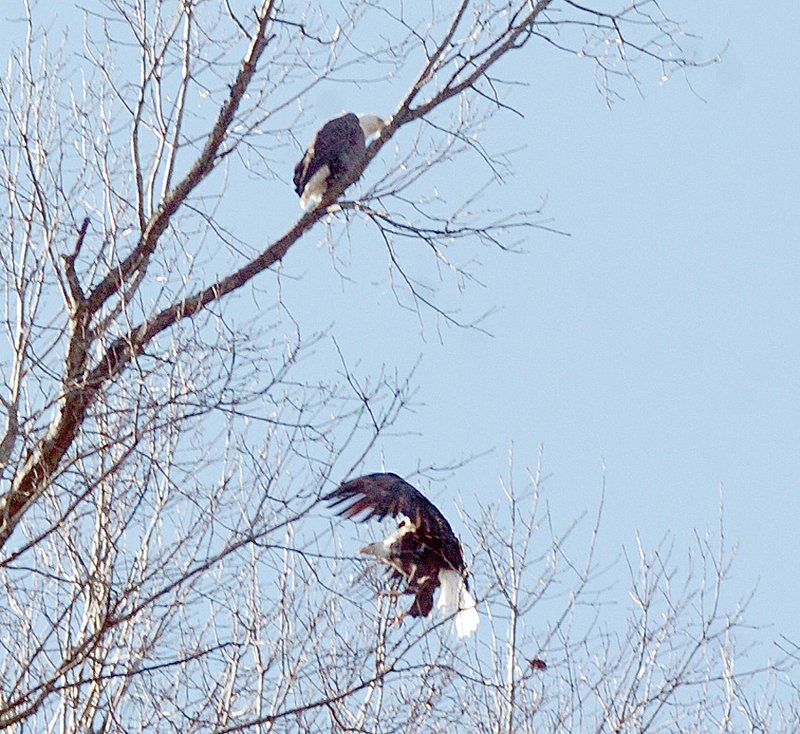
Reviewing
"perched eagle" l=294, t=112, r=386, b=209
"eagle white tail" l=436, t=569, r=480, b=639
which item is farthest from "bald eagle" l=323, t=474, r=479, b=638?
"perched eagle" l=294, t=112, r=386, b=209

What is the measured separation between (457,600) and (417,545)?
389 mm

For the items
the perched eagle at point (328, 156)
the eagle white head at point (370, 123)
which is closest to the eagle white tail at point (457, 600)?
the perched eagle at point (328, 156)

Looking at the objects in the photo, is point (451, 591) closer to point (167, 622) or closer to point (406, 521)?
point (406, 521)

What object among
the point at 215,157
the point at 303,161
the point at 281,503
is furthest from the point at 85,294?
the point at 303,161

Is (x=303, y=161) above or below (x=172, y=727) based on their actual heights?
above

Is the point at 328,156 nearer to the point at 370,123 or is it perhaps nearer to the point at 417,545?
the point at 370,123

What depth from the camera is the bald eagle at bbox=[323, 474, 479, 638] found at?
621cm

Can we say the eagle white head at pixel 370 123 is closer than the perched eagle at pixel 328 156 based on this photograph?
No

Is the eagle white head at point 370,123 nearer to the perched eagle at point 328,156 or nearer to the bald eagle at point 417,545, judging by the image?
the perched eagle at point 328,156

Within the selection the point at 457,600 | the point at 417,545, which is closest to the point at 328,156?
the point at 417,545

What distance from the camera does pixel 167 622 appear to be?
16.1 feet

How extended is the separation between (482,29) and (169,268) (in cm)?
135

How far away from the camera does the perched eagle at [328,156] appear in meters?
8.30

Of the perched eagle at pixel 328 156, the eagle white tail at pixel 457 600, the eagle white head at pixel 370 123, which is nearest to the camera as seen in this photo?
the eagle white tail at pixel 457 600
